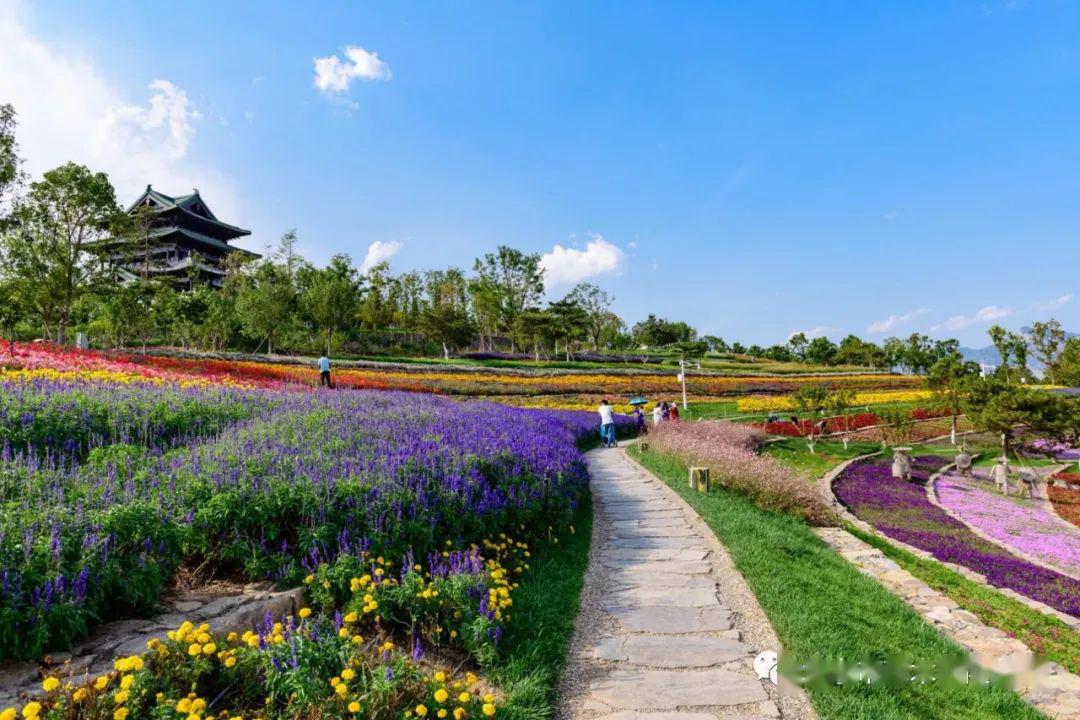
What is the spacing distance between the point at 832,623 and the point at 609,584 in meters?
1.85

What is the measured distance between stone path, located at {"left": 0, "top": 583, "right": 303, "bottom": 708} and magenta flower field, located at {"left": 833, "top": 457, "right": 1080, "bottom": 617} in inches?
372

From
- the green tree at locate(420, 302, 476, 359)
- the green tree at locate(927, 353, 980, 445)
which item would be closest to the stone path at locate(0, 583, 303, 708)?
the green tree at locate(927, 353, 980, 445)

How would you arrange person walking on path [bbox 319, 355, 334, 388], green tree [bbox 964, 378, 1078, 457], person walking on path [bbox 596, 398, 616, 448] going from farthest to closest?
1. person walking on path [bbox 319, 355, 334, 388]
2. green tree [bbox 964, 378, 1078, 457]
3. person walking on path [bbox 596, 398, 616, 448]

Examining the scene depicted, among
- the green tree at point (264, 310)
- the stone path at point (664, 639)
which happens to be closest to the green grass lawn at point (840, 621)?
the stone path at point (664, 639)

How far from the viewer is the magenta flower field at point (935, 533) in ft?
26.7

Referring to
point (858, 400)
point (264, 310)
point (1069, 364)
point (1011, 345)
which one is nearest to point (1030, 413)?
point (858, 400)

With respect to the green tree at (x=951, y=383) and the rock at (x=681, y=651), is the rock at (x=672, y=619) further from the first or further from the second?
the green tree at (x=951, y=383)

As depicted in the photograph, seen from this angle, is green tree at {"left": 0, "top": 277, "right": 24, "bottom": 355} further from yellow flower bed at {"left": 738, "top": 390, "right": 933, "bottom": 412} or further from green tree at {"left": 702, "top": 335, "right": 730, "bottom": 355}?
green tree at {"left": 702, "top": 335, "right": 730, "bottom": 355}

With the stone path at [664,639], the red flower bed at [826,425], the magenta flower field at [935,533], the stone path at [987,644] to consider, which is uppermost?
the stone path at [664,639]

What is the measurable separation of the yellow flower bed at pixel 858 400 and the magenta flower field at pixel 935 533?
31.0ft

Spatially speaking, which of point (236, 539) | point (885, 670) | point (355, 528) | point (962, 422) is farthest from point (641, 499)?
point (962, 422)

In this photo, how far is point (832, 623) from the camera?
4.56 meters

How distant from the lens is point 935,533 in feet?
35.7

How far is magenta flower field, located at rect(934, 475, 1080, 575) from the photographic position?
33.7 ft
